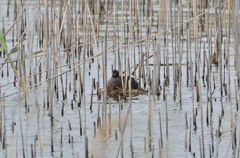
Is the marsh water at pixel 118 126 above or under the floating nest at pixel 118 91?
under

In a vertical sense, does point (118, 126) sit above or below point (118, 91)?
below

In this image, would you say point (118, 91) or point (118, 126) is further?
point (118, 91)

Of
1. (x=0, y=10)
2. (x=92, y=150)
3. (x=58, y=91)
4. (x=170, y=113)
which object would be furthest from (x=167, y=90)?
(x=0, y=10)

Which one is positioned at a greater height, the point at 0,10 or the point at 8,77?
the point at 0,10

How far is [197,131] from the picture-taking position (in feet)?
15.0

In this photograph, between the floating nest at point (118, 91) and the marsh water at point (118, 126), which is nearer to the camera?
the marsh water at point (118, 126)

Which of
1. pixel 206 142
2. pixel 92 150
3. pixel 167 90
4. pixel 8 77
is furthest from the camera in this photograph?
pixel 8 77

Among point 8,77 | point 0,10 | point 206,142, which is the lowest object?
point 206,142

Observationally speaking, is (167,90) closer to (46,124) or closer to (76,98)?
(76,98)

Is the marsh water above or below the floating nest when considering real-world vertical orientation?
below

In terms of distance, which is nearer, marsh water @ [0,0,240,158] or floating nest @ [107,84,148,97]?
marsh water @ [0,0,240,158]

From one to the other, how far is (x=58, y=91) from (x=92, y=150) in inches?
74.0

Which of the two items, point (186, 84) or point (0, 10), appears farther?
point (0, 10)

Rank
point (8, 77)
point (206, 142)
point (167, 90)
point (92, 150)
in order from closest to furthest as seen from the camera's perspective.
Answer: point (92, 150) < point (206, 142) < point (167, 90) < point (8, 77)
